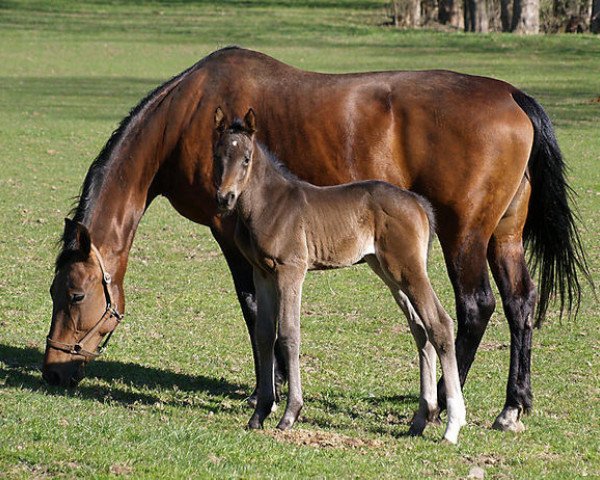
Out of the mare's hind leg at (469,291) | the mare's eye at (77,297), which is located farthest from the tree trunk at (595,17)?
the mare's eye at (77,297)

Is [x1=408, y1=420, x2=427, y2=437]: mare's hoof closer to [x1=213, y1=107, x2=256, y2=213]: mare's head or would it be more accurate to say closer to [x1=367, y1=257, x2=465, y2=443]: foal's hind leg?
[x1=367, y1=257, x2=465, y2=443]: foal's hind leg

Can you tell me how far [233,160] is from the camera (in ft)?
20.7

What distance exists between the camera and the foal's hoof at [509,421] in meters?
7.34

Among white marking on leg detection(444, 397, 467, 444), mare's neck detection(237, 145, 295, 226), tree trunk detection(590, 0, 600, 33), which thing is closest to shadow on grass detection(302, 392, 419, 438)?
white marking on leg detection(444, 397, 467, 444)

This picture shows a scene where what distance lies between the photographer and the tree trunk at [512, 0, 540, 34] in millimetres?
39188

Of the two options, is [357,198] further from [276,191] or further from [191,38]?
[191,38]

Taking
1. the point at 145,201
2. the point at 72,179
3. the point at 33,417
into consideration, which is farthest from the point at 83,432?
the point at 72,179

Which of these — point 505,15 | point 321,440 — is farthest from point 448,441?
point 505,15

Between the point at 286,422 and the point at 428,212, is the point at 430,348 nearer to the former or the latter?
the point at 428,212

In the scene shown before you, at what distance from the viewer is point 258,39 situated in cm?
3762

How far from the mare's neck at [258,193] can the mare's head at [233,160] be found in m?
0.14

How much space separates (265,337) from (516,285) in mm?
1940

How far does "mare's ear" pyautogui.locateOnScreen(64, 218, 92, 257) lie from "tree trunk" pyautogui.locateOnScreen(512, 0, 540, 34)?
33.6 meters

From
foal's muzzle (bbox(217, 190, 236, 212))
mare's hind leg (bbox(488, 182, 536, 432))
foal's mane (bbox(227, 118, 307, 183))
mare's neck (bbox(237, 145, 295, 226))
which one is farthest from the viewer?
mare's hind leg (bbox(488, 182, 536, 432))
